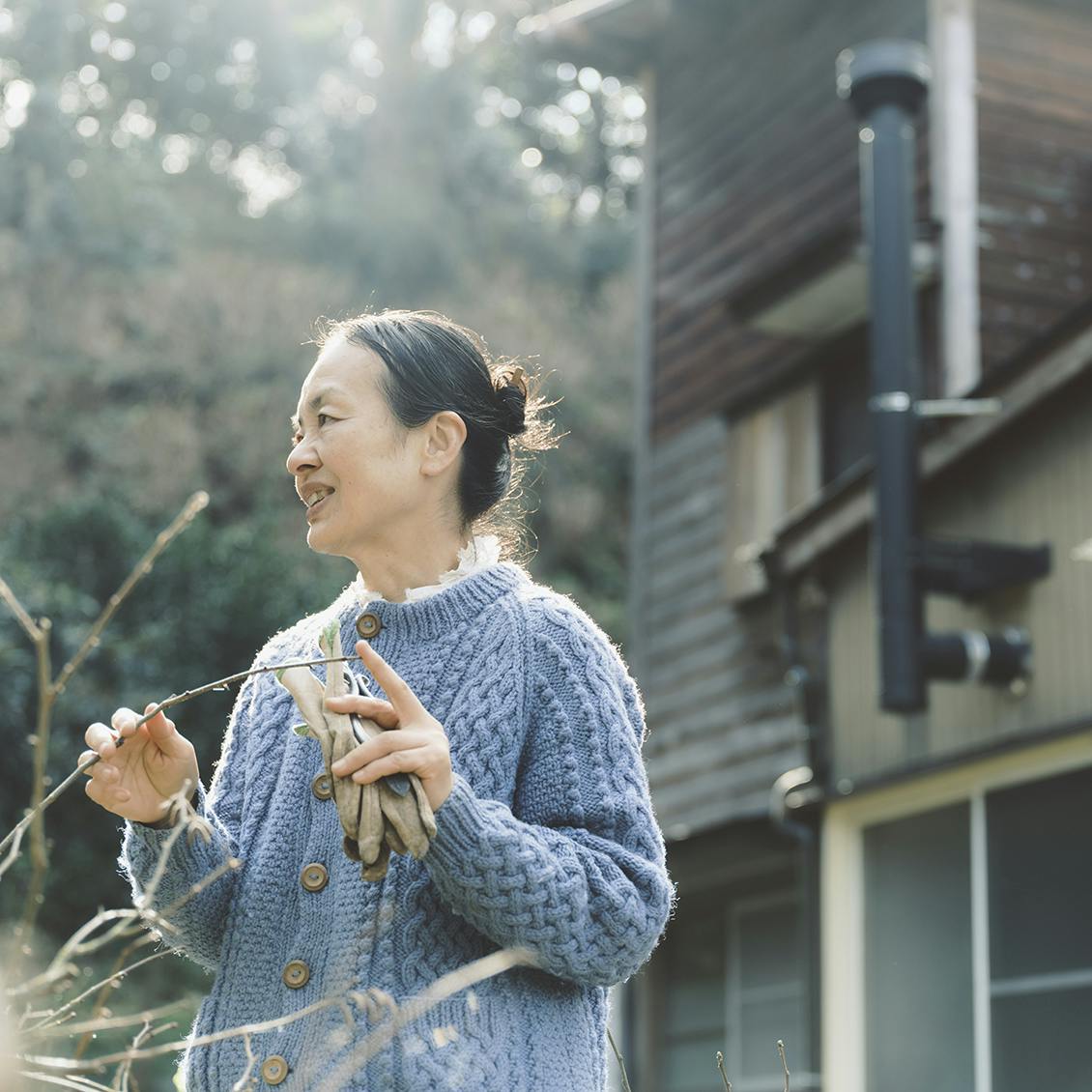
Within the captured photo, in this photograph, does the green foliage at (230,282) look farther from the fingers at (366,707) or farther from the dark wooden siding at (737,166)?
→ the fingers at (366,707)

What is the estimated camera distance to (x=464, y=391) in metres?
2.25

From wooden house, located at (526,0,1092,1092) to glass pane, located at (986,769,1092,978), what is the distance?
1cm

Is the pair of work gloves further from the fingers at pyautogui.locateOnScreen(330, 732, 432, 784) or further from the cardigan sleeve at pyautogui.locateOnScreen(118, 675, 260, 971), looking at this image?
the cardigan sleeve at pyautogui.locateOnScreen(118, 675, 260, 971)

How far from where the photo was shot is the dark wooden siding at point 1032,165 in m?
8.52

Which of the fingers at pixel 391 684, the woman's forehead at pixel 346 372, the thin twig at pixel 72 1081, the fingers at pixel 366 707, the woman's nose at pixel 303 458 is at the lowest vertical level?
the thin twig at pixel 72 1081

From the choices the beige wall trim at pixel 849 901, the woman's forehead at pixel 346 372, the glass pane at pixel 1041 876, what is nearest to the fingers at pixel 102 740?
the woman's forehead at pixel 346 372

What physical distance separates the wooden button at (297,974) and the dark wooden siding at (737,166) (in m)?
7.43

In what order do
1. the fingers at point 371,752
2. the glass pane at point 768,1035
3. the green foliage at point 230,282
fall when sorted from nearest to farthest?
the fingers at point 371,752 → the glass pane at point 768,1035 → the green foliage at point 230,282

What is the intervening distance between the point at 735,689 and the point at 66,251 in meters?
11.9

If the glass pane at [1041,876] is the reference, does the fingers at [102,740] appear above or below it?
below

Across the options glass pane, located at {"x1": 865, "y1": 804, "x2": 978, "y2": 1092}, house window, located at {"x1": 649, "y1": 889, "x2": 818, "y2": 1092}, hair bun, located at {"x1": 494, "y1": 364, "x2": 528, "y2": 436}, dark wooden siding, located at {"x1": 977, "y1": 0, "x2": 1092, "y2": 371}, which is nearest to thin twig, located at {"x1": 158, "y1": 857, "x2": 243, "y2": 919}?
hair bun, located at {"x1": 494, "y1": 364, "x2": 528, "y2": 436}

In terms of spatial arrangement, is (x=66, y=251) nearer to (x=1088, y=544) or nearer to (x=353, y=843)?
(x=1088, y=544)

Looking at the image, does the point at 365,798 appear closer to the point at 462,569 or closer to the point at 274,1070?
the point at 274,1070

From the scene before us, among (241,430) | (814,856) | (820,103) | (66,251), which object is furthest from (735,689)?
(66,251)
